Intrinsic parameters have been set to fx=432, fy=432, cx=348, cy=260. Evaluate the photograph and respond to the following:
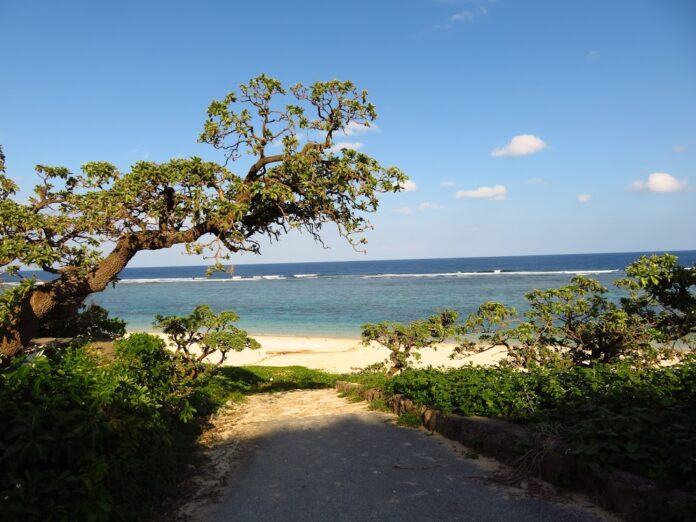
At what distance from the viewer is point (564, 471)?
427cm

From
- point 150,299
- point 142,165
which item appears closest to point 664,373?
point 142,165

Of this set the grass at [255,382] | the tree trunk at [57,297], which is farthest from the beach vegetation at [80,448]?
the grass at [255,382]

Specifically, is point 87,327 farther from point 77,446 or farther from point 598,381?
point 598,381

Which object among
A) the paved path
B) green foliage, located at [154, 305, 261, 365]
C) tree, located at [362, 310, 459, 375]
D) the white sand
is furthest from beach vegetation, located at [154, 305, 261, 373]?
the white sand

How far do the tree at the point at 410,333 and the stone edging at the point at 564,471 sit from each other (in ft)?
10.9

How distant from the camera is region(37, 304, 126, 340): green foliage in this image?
1061 centimetres

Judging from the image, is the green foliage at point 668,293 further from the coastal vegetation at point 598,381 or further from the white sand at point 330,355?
the white sand at point 330,355

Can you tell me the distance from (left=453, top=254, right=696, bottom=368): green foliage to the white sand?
6.62m

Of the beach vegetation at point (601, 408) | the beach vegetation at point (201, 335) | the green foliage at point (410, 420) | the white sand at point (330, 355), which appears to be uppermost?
the beach vegetation at point (201, 335)

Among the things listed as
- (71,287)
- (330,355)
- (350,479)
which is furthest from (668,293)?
(330,355)

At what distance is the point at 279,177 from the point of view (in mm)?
7820

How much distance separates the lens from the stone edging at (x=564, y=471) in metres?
3.43

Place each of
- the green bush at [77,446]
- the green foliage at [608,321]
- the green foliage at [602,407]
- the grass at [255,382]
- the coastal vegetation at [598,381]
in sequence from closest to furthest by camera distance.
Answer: the green bush at [77,446] → the green foliage at [602,407] → the coastal vegetation at [598,381] → the green foliage at [608,321] → the grass at [255,382]

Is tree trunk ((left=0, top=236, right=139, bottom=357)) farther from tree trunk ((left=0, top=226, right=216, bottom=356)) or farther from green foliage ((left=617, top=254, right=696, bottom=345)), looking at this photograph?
green foliage ((left=617, top=254, right=696, bottom=345))
